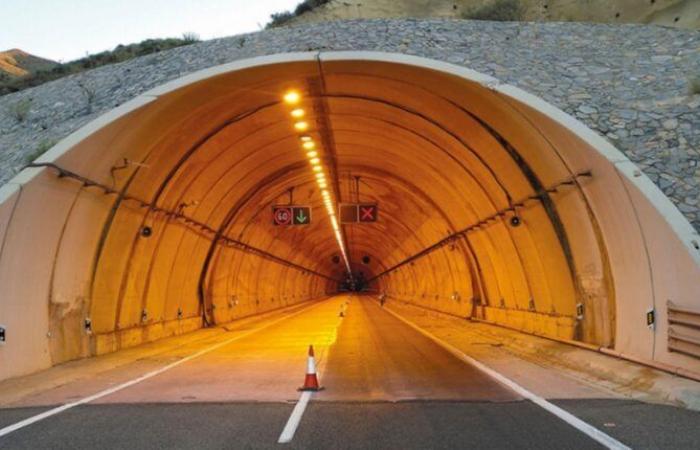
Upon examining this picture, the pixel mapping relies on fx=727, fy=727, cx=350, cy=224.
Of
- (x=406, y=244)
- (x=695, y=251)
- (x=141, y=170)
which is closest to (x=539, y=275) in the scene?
(x=695, y=251)

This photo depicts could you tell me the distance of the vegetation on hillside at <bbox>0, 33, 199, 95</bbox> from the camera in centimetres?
2591

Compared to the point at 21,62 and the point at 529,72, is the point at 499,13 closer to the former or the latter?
the point at 529,72

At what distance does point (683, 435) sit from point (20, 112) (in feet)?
50.7

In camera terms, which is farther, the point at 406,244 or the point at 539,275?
the point at 406,244

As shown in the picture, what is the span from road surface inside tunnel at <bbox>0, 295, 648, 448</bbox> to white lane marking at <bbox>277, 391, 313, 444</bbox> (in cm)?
7

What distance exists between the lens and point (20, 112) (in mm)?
17031

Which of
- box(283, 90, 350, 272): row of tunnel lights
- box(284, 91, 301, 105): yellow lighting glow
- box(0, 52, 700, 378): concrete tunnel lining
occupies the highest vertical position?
box(283, 90, 350, 272): row of tunnel lights

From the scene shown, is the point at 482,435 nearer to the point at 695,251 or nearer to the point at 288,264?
the point at 695,251

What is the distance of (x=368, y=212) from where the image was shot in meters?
28.2

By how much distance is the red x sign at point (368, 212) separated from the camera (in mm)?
28069

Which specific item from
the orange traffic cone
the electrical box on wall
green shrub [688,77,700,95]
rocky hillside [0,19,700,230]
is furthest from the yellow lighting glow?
the electrical box on wall

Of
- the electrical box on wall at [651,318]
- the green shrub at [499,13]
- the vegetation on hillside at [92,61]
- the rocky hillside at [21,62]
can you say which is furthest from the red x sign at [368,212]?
the rocky hillside at [21,62]

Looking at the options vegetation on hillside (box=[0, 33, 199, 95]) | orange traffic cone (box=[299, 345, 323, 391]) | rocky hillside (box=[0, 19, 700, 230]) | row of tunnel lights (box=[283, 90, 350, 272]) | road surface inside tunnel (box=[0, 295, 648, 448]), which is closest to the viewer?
road surface inside tunnel (box=[0, 295, 648, 448])

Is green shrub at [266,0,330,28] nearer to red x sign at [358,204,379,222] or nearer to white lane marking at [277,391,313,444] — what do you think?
red x sign at [358,204,379,222]
